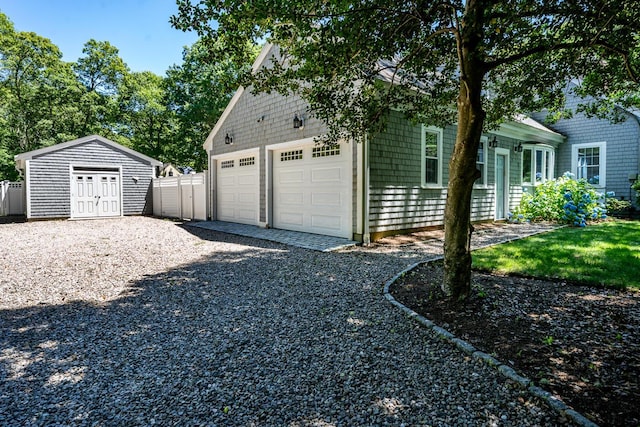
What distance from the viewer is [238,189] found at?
12.5 meters

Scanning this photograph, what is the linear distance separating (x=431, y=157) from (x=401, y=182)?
149 cm

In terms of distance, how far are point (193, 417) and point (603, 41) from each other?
4659 mm

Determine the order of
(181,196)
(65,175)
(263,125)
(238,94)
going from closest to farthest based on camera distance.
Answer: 1. (263,125)
2. (238,94)
3. (65,175)
4. (181,196)

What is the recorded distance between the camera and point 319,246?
25.2 ft

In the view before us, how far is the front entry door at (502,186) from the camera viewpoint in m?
12.3

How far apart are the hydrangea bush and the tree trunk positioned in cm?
908

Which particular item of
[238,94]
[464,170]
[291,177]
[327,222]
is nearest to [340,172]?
[327,222]

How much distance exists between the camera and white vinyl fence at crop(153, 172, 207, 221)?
14164mm

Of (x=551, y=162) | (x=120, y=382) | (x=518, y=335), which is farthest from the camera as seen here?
(x=551, y=162)

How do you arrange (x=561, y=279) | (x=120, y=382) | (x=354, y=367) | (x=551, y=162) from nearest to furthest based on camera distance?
(x=120, y=382), (x=354, y=367), (x=561, y=279), (x=551, y=162)

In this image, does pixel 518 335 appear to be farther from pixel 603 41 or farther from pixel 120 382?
pixel 120 382

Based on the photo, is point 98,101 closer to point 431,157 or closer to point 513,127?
point 431,157

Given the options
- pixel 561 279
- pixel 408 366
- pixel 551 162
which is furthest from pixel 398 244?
pixel 551 162

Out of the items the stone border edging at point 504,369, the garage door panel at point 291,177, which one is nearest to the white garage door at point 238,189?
the garage door panel at point 291,177
